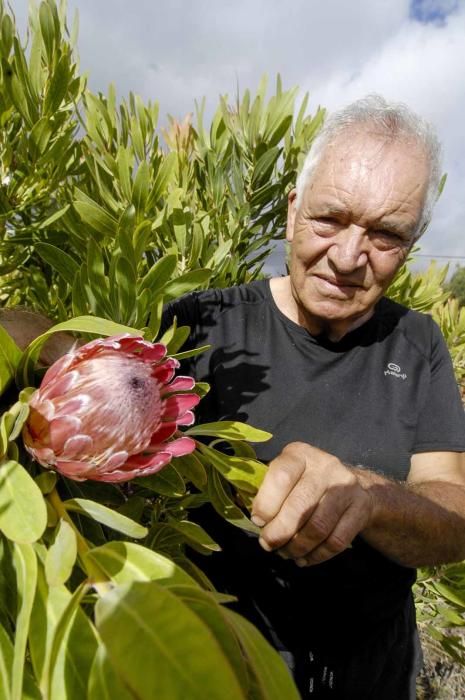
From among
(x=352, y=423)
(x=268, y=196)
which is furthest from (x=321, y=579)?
(x=268, y=196)

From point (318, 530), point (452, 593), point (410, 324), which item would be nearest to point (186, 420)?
point (318, 530)

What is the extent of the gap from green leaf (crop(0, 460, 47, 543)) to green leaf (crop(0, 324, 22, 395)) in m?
0.09

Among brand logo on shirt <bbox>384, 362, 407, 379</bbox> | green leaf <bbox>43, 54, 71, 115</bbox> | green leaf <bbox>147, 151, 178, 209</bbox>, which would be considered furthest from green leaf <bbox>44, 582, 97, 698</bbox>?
brand logo on shirt <bbox>384, 362, 407, 379</bbox>

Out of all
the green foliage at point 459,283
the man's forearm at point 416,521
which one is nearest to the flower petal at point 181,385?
the man's forearm at point 416,521

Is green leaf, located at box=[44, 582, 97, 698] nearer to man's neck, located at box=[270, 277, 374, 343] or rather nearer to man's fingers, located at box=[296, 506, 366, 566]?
man's fingers, located at box=[296, 506, 366, 566]

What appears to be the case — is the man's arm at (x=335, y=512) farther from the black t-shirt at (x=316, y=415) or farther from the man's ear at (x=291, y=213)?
the man's ear at (x=291, y=213)

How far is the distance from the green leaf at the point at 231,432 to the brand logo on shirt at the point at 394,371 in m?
0.70

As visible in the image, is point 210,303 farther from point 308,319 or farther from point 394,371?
point 394,371

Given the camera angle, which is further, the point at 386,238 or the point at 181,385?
the point at 386,238

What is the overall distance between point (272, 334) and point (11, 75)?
2.29 ft

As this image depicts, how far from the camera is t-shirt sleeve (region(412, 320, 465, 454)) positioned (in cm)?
107

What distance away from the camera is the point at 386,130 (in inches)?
38.4

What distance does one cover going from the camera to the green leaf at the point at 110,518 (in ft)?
1.12

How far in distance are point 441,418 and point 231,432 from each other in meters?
0.77
